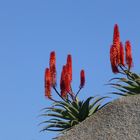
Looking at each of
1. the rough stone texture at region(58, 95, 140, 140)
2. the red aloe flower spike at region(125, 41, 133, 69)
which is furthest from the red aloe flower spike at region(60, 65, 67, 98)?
the rough stone texture at region(58, 95, 140, 140)

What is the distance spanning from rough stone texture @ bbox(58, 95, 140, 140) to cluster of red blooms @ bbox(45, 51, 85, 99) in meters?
2.48

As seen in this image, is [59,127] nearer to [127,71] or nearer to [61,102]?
[61,102]

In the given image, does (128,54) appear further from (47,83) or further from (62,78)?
(47,83)

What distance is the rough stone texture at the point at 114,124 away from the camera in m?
14.9

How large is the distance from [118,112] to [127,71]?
2.92 meters

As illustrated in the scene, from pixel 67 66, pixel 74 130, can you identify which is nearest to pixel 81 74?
pixel 67 66

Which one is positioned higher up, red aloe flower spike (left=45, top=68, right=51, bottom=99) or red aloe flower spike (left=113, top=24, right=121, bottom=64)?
red aloe flower spike (left=113, top=24, right=121, bottom=64)

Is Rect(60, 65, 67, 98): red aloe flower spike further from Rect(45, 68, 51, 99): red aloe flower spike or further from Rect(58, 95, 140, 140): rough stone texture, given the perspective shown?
Rect(58, 95, 140, 140): rough stone texture

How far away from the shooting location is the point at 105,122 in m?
15.3

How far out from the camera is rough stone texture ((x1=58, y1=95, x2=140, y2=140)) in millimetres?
14922

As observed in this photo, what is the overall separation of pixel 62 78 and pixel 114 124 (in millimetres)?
3266

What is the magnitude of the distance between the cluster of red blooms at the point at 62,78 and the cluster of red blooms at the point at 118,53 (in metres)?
1.18

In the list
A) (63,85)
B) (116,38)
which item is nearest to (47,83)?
(63,85)

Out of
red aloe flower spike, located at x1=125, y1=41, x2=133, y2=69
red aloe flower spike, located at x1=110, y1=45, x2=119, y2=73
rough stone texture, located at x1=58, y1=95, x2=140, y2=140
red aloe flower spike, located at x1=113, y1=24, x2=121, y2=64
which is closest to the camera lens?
rough stone texture, located at x1=58, y1=95, x2=140, y2=140
